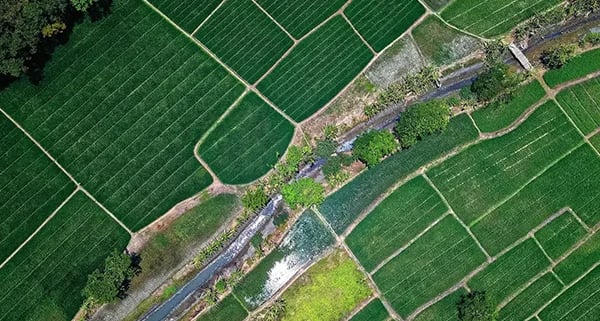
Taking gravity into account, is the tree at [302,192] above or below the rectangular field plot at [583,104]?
above

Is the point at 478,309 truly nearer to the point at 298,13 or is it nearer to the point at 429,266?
the point at 429,266

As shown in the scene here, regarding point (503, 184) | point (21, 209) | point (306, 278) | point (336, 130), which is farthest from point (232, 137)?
point (503, 184)

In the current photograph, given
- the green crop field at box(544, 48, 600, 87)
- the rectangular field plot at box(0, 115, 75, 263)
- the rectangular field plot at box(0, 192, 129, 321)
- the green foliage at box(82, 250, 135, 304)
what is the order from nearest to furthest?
the green foliage at box(82, 250, 135, 304)
the rectangular field plot at box(0, 192, 129, 321)
the rectangular field plot at box(0, 115, 75, 263)
the green crop field at box(544, 48, 600, 87)

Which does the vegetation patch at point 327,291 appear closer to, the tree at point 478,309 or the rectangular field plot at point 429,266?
the rectangular field plot at point 429,266

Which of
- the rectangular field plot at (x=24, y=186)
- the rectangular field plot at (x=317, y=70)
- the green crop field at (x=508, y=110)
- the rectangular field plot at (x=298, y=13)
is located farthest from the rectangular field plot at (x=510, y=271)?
the rectangular field plot at (x=24, y=186)

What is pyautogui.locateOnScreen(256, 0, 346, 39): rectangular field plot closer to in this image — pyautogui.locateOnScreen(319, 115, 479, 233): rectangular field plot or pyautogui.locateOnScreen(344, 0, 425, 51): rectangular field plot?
pyautogui.locateOnScreen(344, 0, 425, 51): rectangular field plot

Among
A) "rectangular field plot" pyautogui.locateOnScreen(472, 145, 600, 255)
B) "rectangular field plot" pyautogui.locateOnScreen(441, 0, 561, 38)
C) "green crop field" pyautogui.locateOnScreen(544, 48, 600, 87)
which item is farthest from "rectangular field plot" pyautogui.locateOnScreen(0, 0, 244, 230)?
"green crop field" pyautogui.locateOnScreen(544, 48, 600, 87)

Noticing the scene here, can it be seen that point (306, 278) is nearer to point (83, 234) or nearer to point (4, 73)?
point (83, 234)
